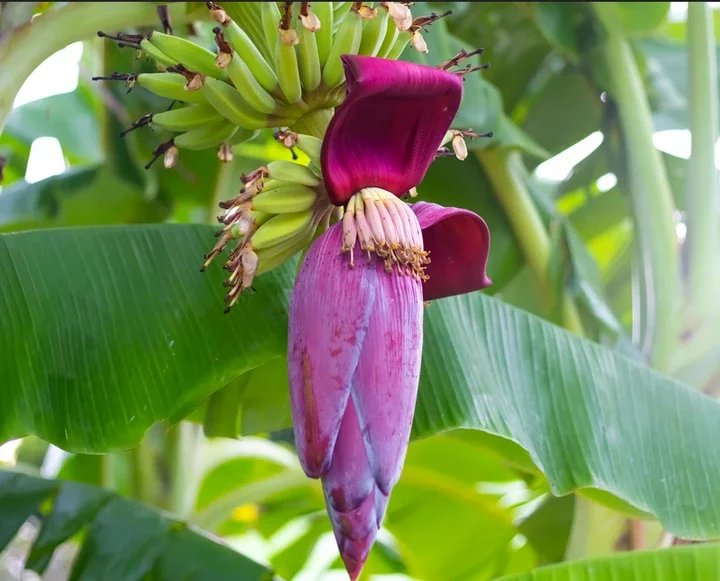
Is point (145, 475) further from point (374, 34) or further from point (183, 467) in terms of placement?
point (374, 34)

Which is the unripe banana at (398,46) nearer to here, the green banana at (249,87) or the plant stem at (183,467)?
the green banana at (249,87)

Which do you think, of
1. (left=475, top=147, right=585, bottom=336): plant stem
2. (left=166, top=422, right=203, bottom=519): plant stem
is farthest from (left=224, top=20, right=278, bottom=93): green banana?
(left=166, top=422, right=203, bottom=519): plant stem

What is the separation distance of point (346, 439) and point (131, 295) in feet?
1.05

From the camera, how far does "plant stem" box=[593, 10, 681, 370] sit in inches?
41.1

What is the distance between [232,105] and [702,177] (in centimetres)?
90

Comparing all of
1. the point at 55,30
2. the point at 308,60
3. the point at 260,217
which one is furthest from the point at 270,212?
the point at 55,30

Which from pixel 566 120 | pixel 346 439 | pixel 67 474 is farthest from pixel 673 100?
pixel 67 474

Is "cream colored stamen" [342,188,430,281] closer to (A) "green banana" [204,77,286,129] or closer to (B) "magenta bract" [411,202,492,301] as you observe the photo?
(B) "magenta bract" [411,202,492,301]

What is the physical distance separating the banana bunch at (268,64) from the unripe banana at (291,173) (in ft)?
0.22

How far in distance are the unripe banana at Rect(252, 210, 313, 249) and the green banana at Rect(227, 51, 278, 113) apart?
0.09 m

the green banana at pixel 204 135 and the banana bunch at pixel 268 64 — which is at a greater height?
the banana bunch at pixel 268 64

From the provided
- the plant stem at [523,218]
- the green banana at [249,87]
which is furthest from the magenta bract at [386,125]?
the plant stem at [523,218]

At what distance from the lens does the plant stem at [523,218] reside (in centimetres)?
105

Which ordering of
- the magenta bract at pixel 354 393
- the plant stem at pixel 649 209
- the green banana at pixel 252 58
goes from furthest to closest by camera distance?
the plant stem at pixel 649 209 < the green banana at pixel 252 58 < the magenta bract at pixel 354 393
